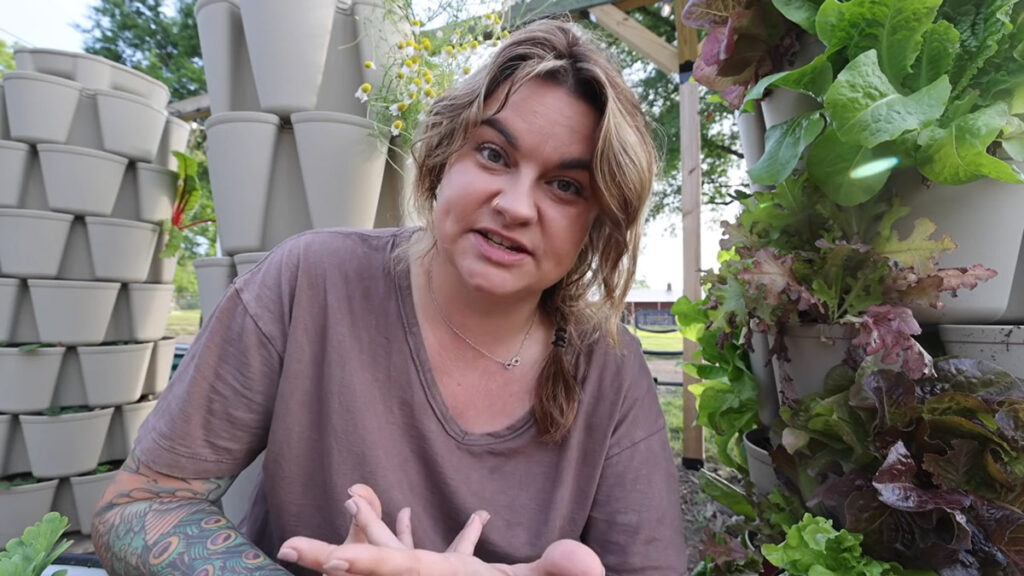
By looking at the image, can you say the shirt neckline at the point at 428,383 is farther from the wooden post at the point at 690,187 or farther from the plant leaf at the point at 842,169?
the wooden post at the point at 690,187

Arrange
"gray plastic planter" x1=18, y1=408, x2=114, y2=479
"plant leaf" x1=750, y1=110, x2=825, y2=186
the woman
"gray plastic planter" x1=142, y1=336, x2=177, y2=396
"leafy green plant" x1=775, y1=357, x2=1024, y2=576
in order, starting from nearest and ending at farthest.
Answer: "leafy green plant" x1=775, y1=357, x2=1024, y2=576 → "plant leaf" x1=750, y1=110, x2=825, y2=186 → the woman → "gray plastic planter" x1=18, y1=408, x2=114, y2=479 → "gray plastic planter" x1=142, y1=336, x2=177, y2=396

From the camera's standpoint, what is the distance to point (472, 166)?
2.92ft

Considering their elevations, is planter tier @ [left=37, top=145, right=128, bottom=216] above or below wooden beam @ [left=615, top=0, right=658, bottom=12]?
below

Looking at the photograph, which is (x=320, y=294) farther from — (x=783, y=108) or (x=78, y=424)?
(x=78, y=424)

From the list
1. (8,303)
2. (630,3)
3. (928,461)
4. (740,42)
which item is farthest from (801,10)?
(8,303)

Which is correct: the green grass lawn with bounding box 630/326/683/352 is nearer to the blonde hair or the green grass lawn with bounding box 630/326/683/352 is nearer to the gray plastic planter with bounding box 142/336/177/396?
the gray plastic planter with bounding box 142/336/177/396

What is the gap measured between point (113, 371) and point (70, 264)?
→ 464 mm

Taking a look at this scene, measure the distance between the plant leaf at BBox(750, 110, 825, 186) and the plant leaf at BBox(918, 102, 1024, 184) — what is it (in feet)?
0.41

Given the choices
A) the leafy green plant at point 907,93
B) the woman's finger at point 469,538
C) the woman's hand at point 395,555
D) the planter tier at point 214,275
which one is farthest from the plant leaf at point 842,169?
the planter tier at point 214,275

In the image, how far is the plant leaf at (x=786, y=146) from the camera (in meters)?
0.76

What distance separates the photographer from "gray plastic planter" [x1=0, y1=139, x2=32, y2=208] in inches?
79.7

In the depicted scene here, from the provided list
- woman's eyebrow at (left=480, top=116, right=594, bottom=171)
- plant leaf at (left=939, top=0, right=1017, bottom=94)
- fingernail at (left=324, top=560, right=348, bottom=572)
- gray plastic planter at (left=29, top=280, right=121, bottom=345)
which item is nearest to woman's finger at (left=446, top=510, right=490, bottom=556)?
fingernail at (left=324, top=560, right=348, bottom=572)

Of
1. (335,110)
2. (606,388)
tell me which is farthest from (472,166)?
(335,110)

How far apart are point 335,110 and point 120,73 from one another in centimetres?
128
